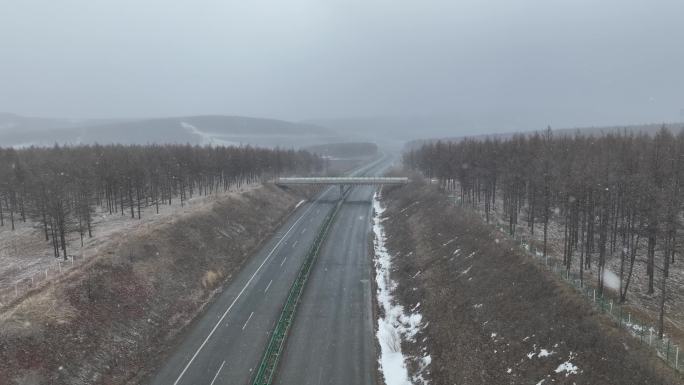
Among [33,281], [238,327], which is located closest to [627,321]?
[238,327]

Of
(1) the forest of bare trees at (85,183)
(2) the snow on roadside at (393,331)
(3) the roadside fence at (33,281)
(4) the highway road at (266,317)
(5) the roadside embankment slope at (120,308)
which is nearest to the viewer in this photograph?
(5) the roadside embankment slope at (120,308)

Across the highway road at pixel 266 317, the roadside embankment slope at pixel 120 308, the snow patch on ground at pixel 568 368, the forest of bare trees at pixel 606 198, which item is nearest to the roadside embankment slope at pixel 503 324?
the snow patch on ground at pixel 568 368

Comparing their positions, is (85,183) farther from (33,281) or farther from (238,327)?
(238,327)

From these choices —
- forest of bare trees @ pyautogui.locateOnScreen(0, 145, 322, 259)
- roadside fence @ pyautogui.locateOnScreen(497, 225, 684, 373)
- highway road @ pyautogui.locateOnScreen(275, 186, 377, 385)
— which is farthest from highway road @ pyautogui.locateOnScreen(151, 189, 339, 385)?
roadside fence @ pyautogui.locateOnScreen(497, 225, 684, 373)

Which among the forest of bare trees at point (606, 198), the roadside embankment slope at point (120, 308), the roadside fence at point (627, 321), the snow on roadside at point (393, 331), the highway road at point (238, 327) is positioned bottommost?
the snow on roadside at point (393, 331)

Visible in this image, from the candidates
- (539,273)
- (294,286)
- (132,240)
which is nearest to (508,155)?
(539,273)

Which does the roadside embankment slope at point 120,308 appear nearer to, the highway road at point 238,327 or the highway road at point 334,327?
the highway road at point 238,327

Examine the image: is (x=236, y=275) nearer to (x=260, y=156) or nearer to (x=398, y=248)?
(x=398, y=248)

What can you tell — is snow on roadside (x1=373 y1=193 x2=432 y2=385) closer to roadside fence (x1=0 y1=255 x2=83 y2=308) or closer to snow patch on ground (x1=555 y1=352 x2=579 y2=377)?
snow patch on ground (x1=555 y1=352 x2=579 y2=377)
